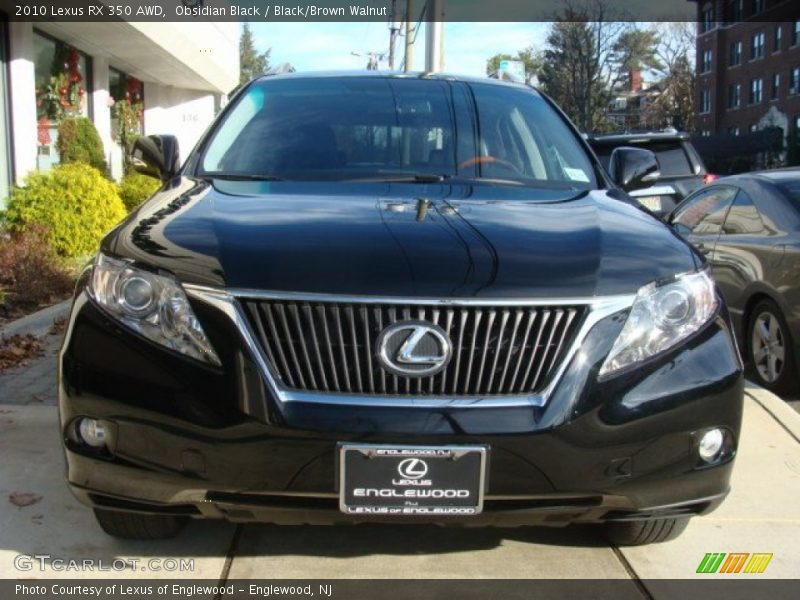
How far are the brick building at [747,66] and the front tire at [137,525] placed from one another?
158ft

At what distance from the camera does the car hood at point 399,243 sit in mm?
2521

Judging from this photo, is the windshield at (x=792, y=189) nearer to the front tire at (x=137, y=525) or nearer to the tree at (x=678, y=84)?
the front tire at (x=137, y=525)

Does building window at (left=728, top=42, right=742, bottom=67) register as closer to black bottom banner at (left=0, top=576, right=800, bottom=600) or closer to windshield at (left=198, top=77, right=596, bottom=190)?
windshield at (left=198, top=77, right=596, bottom=190)

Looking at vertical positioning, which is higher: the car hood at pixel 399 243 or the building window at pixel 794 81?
the building window at pixel 794 81

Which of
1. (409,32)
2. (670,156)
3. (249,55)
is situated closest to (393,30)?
(409,32)

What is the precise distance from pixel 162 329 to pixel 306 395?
48cm

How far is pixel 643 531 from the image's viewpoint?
3.15 m

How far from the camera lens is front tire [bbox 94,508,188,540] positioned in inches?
117

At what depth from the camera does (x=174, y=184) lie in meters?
3.61

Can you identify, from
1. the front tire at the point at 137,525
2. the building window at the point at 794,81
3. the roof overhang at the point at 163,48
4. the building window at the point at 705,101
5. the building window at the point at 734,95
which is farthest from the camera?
the building window at the point at 705,101

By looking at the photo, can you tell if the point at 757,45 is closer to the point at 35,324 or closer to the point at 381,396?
the point at 35,324

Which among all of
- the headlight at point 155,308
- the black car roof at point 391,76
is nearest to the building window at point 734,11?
the black car roof at point 391,76

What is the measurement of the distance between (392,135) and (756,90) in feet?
185

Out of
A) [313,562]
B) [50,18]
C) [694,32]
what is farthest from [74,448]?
[694,32]
